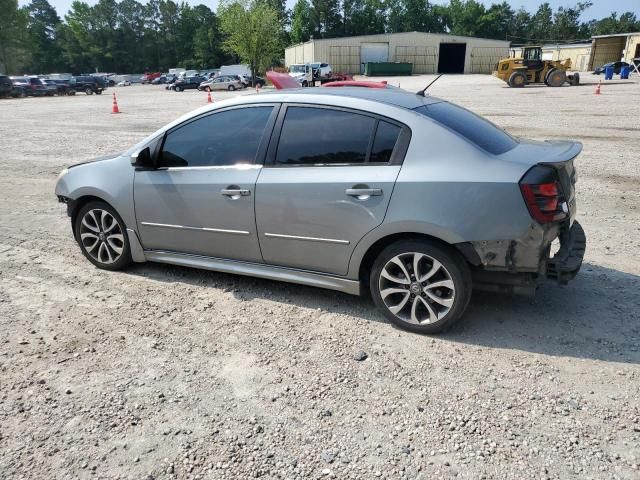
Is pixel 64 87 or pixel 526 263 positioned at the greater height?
pixel 526 263

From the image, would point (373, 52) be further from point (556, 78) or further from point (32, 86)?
point (32, 86)

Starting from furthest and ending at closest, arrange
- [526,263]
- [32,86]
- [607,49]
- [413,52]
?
1. [413,52]
2. [607,49]
3. [32,86]
4. [526,263]

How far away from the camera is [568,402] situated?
2.80m

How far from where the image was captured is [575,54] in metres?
65.6

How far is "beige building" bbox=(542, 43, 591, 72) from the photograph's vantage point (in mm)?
63188

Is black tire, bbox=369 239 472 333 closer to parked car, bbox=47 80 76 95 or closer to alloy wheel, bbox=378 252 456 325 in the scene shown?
alloy wheel, bbox=378 252 456 325

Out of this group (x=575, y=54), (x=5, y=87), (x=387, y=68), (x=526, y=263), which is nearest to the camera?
(x=526, y=263)

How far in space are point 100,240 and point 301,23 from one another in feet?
371

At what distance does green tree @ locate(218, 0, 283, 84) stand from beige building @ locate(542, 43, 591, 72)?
36.6 metres

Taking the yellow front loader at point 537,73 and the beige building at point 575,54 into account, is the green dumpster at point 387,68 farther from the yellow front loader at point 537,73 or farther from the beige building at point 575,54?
the yellow front loader at point 537,73

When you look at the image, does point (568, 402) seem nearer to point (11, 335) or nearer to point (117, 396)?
point (117, 396)

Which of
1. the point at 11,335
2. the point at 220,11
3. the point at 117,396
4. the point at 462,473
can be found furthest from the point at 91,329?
the point at 220,11

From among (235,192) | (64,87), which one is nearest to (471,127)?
(235,192)

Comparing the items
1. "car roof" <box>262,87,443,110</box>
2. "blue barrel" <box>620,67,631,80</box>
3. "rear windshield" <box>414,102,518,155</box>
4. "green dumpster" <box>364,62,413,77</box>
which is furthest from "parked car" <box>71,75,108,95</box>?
"rear windshield" <box>414,102,518,155</box>
